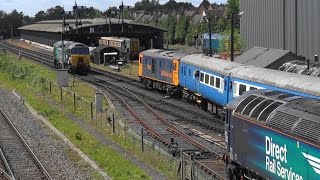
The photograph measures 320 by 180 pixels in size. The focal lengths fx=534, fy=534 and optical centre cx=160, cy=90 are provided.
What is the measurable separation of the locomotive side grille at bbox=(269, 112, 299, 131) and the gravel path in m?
7.96

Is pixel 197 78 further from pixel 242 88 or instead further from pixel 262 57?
pixel 262 57

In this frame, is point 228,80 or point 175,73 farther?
point 175,73

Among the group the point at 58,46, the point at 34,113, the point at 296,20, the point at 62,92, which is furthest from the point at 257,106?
the point at 58,46

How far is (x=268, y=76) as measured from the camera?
2325 cm

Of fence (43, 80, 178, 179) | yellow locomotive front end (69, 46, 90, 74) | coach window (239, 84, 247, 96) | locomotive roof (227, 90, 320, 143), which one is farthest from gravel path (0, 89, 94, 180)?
yellow locomotive front end (69, 46, 90, 74)

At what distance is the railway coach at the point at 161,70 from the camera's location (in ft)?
134

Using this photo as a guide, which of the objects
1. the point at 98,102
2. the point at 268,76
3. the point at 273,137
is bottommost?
the point at 98,102

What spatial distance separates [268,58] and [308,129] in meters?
33.5

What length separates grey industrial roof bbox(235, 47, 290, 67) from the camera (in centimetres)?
4238

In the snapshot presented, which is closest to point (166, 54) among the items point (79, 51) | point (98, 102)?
point (98, 102)

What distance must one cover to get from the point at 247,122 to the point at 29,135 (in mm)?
15333

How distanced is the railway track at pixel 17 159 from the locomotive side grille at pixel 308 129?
999 centimetres

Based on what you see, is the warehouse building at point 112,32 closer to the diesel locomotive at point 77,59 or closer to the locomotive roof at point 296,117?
the diesel locomotive at point 77,59

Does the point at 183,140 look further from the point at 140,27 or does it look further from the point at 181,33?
the point at 181,33
